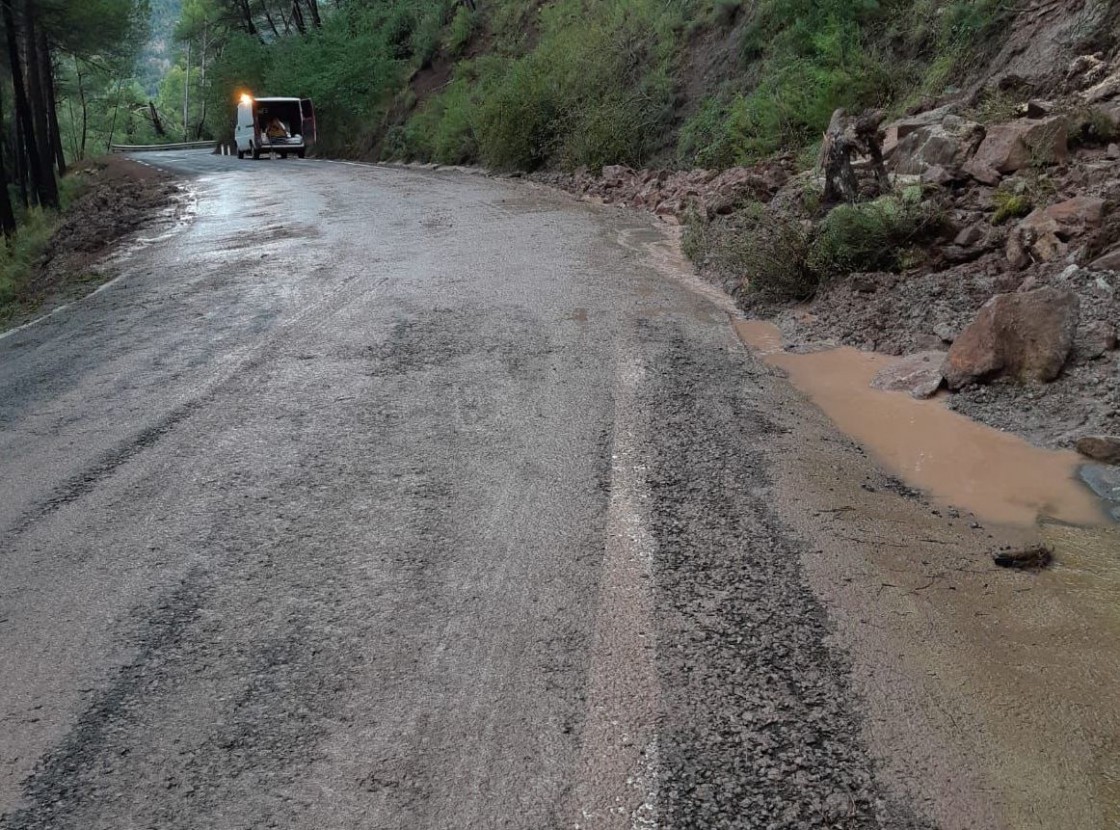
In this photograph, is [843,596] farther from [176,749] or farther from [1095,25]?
[1095,25]

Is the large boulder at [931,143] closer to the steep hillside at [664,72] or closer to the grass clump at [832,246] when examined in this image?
the steep hillside at [664,72]

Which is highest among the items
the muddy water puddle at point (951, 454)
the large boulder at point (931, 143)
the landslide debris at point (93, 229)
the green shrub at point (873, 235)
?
the large boulder at point (931, 143)

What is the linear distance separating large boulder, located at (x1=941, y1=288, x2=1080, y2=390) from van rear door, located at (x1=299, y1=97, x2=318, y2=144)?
3642 centimetres

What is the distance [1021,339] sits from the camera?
6004mm

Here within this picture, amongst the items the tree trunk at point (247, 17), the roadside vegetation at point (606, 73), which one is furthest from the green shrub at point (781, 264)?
the tree trunk at point (247, 17)

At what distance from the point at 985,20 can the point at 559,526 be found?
1115 centimetres

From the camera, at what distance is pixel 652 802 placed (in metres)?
2.64

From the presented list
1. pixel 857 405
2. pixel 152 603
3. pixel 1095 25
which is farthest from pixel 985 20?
A: pixel 152 603

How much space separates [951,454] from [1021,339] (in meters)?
1.19

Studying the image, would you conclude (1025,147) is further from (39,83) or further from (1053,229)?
(39,83)

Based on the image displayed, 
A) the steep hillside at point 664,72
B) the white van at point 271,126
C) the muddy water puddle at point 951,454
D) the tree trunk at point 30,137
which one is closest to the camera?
the muddy water puddle at point 951,454

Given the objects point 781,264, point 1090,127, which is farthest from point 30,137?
point 1090,127

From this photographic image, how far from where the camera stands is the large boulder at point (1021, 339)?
588 cm

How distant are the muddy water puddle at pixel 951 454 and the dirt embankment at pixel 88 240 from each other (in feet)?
26.9
